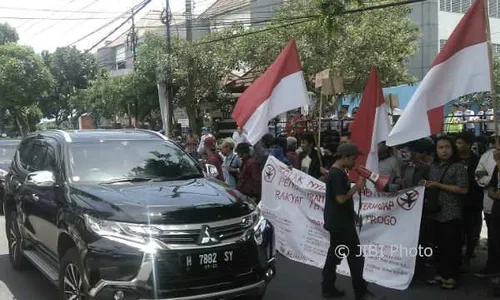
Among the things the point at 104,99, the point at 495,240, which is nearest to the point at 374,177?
the point at 495,240

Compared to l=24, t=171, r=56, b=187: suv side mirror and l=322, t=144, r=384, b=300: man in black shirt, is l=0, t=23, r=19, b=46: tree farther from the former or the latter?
l=322, t=144, r=384, b=300: man in black shirt

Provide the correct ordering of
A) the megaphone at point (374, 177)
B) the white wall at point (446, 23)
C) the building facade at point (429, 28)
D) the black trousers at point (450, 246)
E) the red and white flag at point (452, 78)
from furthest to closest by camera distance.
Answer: the white wall at point (446, 23)
the building facade at point (429, 28)
the black trousers at point (450, 246)
the red and white flag at point (452, 78)
the megaphone at point (374, 177)

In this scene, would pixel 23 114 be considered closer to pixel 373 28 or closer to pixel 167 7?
pixel 167 7

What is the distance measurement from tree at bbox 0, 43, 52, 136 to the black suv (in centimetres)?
2608

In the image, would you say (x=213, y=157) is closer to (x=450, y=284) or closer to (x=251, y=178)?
(x=251, y=178)

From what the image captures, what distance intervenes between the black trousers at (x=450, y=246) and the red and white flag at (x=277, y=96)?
99.6 inches

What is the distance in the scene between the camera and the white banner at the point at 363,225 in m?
5.81

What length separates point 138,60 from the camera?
22.1m

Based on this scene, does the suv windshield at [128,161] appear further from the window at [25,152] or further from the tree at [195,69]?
the tree at [195,69]

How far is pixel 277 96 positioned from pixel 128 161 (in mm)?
2619

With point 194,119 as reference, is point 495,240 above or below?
below

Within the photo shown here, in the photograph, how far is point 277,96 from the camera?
7504mm

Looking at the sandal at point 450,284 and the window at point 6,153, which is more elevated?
the window at point 6,153

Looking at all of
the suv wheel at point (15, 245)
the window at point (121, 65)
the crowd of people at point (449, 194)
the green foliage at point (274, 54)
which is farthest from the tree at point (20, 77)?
the crowd of people at point (449, 194)
